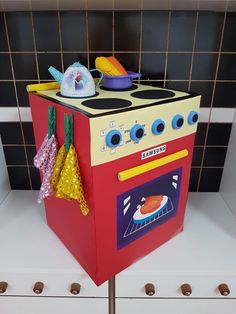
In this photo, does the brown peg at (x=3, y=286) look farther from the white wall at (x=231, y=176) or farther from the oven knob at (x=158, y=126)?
the white wall at (x=231, y=176)

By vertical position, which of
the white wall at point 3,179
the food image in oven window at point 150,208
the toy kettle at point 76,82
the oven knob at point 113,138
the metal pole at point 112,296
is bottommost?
the metal pole at point 112,296

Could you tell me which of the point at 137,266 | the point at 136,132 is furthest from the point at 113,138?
the point at 137,266

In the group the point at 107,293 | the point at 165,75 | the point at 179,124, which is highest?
the point at 165,75

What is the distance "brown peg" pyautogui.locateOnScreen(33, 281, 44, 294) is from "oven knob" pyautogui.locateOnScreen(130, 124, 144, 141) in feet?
2.00

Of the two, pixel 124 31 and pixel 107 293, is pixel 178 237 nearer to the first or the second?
pixel 107 293

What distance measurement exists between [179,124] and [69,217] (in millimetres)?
473

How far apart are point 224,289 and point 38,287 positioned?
64 centimetres

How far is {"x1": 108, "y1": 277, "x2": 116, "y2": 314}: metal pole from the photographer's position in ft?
2.84

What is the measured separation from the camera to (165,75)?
1.06 m

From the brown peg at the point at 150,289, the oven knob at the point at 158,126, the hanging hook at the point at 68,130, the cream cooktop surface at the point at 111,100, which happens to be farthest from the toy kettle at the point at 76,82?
the brown peg at the point at 150,289

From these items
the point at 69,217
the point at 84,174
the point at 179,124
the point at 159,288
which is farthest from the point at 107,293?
the point at 179,124

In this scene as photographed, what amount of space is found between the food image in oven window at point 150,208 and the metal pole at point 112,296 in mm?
242

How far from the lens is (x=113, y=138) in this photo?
0.61 m

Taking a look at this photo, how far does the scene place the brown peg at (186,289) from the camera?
84 centimetres
